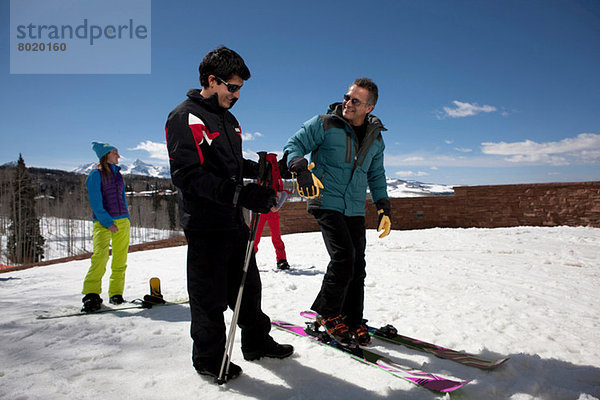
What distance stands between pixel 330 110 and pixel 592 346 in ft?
9.92

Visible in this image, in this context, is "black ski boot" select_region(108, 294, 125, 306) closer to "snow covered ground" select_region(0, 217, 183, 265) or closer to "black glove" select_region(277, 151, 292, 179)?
"black glove" select_region(277, 151, 292, 179)

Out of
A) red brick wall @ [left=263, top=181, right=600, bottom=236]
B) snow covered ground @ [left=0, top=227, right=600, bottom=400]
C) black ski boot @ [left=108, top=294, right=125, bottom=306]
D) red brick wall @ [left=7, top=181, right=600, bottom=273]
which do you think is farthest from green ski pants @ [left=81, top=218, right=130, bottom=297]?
red brick wall @ [left=263, top=181, right=600, bottom=236]

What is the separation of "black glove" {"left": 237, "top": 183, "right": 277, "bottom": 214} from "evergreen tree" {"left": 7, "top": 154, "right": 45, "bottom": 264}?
52.1 meters

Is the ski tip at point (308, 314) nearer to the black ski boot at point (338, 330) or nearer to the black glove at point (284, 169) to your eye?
the black ski boot at point (338, 330)

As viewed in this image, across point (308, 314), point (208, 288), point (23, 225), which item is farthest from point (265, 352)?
point (23, 225)

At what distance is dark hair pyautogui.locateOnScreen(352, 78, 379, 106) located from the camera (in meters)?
2.77

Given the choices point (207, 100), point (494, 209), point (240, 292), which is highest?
point (207, 100)

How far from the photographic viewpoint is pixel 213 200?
1.86 metres

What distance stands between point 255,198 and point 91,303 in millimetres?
2831

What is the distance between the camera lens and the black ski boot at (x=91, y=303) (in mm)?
3493

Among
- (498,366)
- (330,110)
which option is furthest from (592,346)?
(330,110)

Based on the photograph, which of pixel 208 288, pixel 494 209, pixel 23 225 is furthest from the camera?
pixel 23 225

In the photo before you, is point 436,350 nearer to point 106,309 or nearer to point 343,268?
point 343,268

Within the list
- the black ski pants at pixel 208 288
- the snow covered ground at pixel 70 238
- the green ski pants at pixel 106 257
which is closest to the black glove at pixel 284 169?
the black ski pants at pixel 208 288
